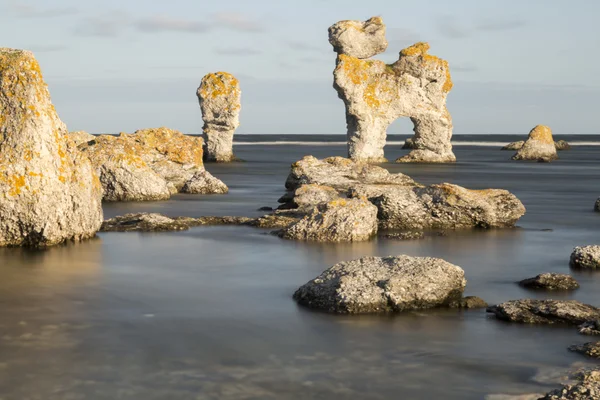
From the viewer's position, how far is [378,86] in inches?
2185

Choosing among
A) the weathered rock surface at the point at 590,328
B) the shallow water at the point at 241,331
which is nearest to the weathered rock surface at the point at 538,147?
the shallow water at the point at 241,331

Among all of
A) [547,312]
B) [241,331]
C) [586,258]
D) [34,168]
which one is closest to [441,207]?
[586,258]

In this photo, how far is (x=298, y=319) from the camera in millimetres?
10008

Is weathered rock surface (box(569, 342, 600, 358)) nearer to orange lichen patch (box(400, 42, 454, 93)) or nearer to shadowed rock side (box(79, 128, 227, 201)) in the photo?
shadowed rock side (box(79, 128, 227, 201))

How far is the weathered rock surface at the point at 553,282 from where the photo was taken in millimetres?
11805

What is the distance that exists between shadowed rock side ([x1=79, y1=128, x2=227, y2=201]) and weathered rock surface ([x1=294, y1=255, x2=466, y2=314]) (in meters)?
15.5

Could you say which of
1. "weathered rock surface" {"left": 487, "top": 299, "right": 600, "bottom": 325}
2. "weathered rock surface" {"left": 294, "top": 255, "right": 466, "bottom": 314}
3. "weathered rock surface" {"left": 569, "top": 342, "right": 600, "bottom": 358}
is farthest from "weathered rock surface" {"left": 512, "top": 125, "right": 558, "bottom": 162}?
"weathered rock surface" {"left": 569, "top": 342, "right": 600, "bottom": 358}

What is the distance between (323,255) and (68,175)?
4.87 meters

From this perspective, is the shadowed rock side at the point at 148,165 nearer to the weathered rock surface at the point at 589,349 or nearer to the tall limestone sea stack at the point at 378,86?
the weathered rock surface at the point at 589,349

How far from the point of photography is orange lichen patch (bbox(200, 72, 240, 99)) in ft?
190

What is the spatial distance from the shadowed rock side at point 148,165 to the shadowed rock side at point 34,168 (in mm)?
9368

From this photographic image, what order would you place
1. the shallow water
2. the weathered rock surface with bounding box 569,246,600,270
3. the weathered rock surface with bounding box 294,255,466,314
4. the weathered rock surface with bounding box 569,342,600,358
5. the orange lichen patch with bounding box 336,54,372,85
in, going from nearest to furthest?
1. the shallow water
2. the weathered rock surface with bounding box 569,342,600,358
3. the weathered rock surface with bounding box 294,255,466,314
4. the weathered rock surface with bounding box 569,246,600,270
5. the orange lichen patch with bounding box 336,54,372,85

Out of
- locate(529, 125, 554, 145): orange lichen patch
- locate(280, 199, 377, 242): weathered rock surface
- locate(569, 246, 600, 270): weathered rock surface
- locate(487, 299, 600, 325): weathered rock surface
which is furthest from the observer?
locate(529, 125, 554, 145): orange lichen patch

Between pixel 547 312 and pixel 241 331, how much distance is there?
3.50 metres
